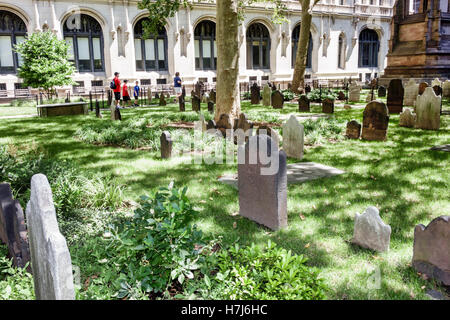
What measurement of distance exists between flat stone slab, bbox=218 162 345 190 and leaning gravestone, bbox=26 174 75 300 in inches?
164

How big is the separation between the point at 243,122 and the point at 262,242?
5617mm

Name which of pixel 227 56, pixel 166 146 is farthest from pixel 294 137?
pixel 227 56

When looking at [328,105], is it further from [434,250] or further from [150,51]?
[150,51]

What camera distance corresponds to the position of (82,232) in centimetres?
447

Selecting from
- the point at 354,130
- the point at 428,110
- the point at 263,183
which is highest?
the point at 428,110

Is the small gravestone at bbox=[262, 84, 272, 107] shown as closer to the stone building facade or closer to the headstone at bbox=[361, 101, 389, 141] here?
the stone building facade

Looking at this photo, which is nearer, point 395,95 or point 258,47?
point 395,95

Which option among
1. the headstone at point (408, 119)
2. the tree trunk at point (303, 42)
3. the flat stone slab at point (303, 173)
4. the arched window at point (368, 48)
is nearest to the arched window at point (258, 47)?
the arched window at point (368, 48)

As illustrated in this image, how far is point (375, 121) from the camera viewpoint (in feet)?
31.0

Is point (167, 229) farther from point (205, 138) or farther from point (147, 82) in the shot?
point (147, 82)

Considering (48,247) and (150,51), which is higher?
(150,51)

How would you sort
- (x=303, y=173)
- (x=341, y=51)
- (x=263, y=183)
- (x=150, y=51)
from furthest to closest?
(x=341, y=51), (x=150, y=51), (x=303, y=173), (x=263, y=183)

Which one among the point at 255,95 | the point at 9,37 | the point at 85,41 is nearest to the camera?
the point at 255,95

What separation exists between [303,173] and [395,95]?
8.82 metres
